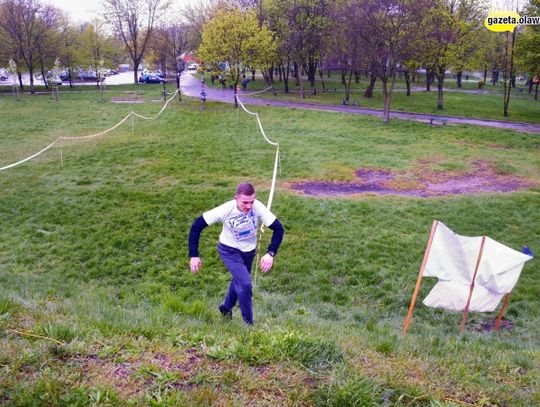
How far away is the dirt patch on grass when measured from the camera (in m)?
14.6

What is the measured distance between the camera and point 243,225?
571cm

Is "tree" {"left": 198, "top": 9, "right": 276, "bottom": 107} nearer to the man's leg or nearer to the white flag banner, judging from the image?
the white flag banner

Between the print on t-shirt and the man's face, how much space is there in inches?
3.6

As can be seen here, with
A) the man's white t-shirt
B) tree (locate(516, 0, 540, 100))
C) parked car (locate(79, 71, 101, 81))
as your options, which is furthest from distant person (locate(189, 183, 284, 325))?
parked car (locate(79, 71, 101, 81))

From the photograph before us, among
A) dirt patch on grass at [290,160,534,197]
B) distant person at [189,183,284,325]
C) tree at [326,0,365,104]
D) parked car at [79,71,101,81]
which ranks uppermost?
tree at [326,0,365,104]

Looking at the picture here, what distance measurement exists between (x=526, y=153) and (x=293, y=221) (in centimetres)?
1380

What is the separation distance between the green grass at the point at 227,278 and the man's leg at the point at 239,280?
24cm

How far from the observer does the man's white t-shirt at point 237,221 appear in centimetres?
568

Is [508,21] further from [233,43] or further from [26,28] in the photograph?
[26,28]

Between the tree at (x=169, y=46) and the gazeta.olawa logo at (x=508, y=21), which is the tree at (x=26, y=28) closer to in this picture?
the tree at (x=169, y=46)

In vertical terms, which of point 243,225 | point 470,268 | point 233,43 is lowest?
point 470,268

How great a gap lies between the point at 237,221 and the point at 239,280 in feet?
2.33

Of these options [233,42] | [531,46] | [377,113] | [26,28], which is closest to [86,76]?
[26,28]

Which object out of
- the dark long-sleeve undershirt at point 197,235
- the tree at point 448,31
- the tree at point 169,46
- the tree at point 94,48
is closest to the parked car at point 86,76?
the tree at point 94,48
